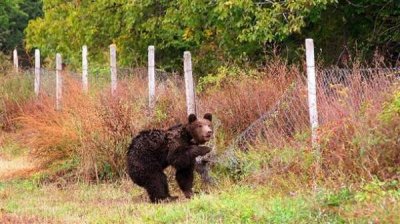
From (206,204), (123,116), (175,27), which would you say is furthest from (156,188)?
(175,27)

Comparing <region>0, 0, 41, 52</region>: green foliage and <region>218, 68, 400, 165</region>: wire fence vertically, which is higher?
A: <region>0, 0, 41, 52</region>: green foliage

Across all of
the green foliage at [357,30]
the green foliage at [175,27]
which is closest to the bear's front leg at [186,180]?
the green foliage at [175,27]

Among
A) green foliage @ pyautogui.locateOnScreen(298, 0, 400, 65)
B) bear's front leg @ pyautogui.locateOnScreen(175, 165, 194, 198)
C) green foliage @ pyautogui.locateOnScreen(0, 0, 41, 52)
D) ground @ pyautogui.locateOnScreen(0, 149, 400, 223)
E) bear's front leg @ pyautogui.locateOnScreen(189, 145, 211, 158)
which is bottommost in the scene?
ground @ pyautogui.locateOnScreen(0, 149, 400, 223)

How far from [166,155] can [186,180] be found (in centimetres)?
50

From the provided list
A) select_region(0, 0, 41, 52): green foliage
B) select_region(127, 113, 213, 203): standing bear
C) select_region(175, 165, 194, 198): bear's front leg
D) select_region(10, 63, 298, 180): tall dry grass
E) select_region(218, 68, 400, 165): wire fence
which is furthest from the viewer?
select_region(0, 0, 41, 52): green foliage

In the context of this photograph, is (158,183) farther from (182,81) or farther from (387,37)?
(387,37)

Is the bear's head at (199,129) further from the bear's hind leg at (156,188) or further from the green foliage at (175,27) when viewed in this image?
the green foliage at (175,27)

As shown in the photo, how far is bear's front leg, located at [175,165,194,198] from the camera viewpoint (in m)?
10.7

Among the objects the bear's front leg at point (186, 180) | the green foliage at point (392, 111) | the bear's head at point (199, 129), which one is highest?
the green foliage at point (392, 111)

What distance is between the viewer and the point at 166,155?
10.7 meters

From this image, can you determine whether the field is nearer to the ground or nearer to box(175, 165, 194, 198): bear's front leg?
the ground

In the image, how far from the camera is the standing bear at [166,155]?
34.5 feet

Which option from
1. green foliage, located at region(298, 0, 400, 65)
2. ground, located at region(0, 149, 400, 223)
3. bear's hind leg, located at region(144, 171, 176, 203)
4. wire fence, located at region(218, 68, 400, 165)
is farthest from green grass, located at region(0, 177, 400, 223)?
green foliage, located at region(298, 0, 400, 65)

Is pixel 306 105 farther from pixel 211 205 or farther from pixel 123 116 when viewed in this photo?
pixel 123 116
